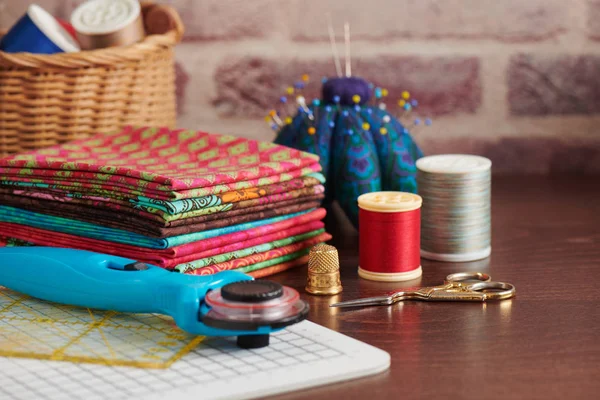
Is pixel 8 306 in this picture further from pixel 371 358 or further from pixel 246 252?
pixel 371 358

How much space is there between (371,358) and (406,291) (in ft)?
0.57

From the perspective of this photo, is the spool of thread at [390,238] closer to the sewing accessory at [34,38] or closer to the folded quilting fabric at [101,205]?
the folded quilting fabric at [101,205]

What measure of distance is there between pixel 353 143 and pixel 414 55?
1.43 ft

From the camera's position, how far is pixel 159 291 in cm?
71

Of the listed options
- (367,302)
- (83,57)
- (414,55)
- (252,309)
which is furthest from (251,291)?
(414,55)

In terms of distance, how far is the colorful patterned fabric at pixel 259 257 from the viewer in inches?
33.8

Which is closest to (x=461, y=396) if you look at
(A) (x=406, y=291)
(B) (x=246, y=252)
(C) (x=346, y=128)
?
(A) (x=406, y=291)

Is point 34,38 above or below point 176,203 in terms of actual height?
above

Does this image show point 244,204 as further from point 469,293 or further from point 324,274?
point 469,293

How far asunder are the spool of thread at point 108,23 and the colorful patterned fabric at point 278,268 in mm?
397

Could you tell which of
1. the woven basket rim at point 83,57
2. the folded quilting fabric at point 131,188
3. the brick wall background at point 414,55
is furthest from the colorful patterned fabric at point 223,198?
the brick wall background at point 414,55

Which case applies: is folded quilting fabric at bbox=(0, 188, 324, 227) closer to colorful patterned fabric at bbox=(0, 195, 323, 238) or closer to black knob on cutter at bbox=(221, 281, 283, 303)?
colorful patterned fabric at bbox=(0, 195, 323, 238)

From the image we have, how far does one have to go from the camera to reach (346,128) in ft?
3.46

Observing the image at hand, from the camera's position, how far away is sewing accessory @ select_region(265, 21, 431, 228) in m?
1.04
